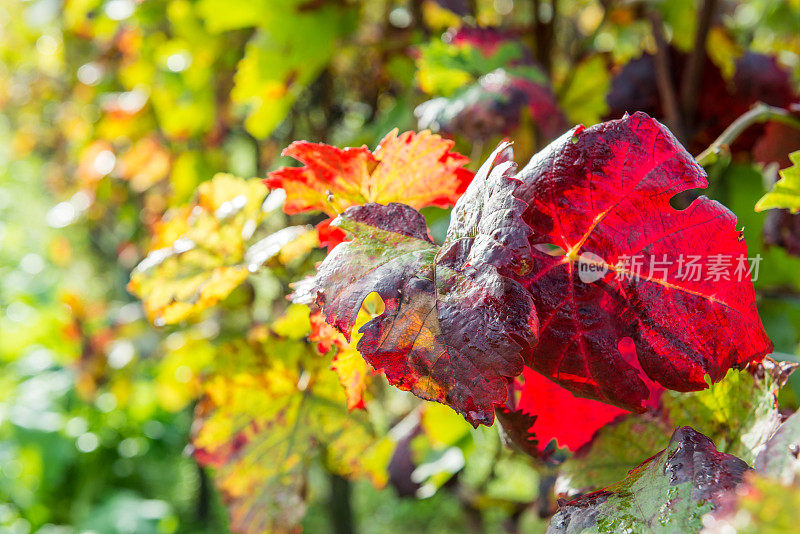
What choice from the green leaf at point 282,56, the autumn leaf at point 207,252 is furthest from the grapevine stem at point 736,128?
the green leaf at point 282,56

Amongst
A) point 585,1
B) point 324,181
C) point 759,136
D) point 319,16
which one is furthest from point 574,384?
point 585,1

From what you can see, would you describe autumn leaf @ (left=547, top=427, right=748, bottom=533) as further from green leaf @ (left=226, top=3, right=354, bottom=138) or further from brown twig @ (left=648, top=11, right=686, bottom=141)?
green leaf @ (left=226, top=3, right=354, bottom=138)

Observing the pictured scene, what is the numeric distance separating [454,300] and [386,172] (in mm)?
126

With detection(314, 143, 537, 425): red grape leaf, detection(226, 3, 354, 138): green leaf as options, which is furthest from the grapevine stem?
detection(226, 3, 354, 138): green leaf

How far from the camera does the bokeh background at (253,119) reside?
2.27 ft

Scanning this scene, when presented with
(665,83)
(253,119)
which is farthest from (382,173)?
(253,119)

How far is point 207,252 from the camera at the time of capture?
20.5 inches

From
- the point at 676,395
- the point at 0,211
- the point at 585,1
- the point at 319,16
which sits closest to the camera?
the point at 676,395

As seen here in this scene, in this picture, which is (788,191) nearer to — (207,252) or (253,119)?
(207,252)

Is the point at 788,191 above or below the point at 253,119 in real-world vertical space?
above

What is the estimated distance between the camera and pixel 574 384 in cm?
32

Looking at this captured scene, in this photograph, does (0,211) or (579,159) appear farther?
(0,211)

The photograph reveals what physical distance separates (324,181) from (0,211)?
6.06 metres

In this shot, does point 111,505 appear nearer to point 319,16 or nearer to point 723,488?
point 319,16
